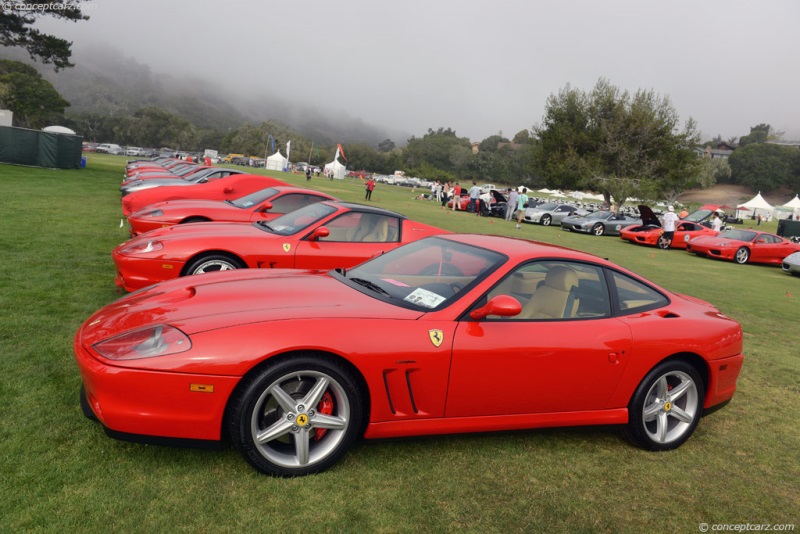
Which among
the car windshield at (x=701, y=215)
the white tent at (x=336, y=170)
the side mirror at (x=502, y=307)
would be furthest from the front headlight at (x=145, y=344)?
the white tent at (x=336, y=170)

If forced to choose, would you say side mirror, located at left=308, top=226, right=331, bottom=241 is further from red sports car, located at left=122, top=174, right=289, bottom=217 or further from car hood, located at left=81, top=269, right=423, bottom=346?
red sports car, located at left=122, top=174, right=289, bottom=217

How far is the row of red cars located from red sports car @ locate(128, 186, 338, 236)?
4.22 m

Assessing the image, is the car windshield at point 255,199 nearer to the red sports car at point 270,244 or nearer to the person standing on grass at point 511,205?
the red sports car at point 270,244

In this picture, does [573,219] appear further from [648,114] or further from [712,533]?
[712,533]

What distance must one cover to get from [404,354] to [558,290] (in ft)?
4.38

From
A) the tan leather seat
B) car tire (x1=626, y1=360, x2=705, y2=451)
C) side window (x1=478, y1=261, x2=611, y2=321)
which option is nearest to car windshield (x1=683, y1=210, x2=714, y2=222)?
car tire (x1=626, y1=360, x2=705, y2=451)

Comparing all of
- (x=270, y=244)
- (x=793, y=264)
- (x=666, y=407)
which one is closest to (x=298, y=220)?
(x=270, y=244)

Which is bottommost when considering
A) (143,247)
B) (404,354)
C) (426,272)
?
(143,247)

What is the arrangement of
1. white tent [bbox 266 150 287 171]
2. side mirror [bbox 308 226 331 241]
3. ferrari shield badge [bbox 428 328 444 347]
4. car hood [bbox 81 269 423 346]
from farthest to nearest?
white tent [bbox 266 150 287 171]
side mirror [bbox 308 226 331 241]
ferrari shield badge [bbox 428 328 444 347]
car hood [bbox 81 269 423 346]

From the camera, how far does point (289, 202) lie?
8461 mm

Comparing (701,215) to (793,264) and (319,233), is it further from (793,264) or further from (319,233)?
(319,233)

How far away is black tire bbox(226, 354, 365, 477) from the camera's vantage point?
2865 millimetres

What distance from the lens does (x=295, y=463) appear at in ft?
9.90

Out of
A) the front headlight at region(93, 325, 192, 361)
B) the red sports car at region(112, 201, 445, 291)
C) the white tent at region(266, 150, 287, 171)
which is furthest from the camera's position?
the white tent at region(266, 150, 287, 171)
